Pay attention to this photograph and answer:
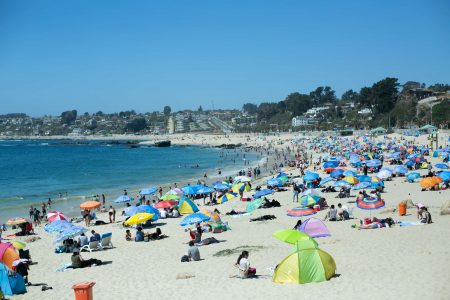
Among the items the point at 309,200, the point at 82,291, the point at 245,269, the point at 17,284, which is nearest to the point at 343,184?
the point at 309,200

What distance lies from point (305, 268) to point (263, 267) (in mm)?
1954

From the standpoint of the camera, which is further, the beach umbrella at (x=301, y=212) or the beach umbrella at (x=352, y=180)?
the beach umbrella at (x=352, y=180)

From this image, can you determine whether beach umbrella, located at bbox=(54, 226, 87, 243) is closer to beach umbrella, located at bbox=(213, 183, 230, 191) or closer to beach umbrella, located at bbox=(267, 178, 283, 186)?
beach umbrella, located at bbox=(213, 183, 230, 191)

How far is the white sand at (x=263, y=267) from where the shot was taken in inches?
364

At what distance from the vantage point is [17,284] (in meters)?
10.7

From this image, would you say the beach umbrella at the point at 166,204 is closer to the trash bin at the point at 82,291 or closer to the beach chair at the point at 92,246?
the beach chair at the point at 92,246

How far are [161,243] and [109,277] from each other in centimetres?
405

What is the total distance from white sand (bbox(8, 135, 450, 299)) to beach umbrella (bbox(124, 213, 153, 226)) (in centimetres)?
80

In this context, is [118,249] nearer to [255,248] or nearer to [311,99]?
[255,248]

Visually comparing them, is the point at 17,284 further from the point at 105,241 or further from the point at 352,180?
the point at 352,180

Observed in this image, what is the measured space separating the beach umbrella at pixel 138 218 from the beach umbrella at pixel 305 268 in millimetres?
8465

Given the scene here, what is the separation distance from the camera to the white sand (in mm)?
9255

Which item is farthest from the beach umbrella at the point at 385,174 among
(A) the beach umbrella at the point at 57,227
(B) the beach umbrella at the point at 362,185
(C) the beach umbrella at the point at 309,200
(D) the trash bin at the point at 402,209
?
(A) the beach umbrella at the point at 57,227

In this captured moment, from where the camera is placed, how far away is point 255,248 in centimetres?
1365
